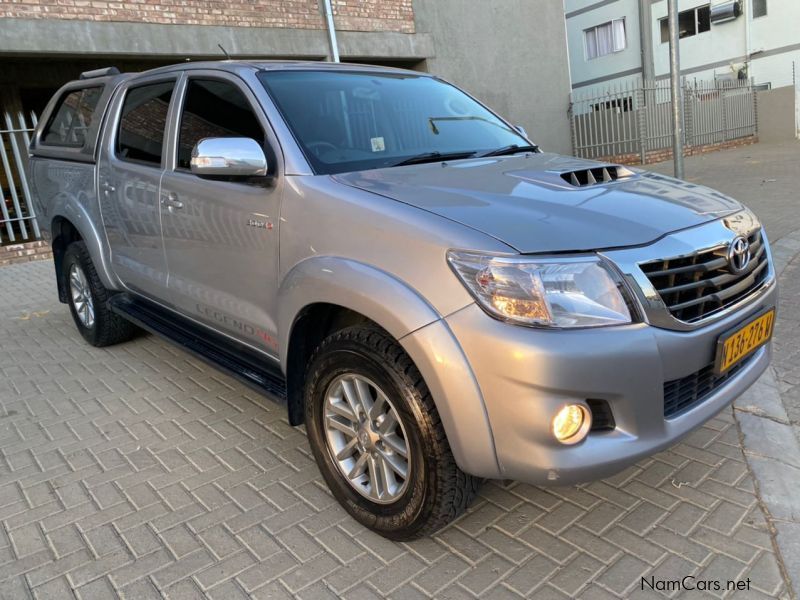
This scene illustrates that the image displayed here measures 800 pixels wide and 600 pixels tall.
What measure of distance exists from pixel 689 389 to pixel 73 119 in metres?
4.64

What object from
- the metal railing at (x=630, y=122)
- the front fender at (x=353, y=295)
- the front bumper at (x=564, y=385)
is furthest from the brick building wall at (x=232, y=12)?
the front bumper at (x=564, y=385)

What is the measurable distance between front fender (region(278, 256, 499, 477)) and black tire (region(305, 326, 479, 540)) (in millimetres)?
69

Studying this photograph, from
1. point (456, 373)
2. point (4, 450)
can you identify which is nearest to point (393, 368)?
point (456, 373)

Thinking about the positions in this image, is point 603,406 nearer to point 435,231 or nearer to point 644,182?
point 435,231

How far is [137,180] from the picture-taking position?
3.79m

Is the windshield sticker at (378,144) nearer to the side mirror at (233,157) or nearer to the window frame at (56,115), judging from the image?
the side mirror at (233,157)

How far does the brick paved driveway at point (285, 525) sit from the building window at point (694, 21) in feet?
84.7

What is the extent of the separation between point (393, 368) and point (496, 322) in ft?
1.38

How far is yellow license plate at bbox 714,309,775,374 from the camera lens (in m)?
2.28

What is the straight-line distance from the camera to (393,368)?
220 centimetres

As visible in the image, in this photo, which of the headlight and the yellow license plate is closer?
the headlight

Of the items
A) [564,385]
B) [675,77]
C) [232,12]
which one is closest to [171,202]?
[564,385]

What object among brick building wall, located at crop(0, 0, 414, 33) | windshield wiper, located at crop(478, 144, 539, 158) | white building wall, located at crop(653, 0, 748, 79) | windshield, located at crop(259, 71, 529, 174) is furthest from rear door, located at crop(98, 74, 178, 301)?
white building wall, located at crop(653, 0, 748, 79)

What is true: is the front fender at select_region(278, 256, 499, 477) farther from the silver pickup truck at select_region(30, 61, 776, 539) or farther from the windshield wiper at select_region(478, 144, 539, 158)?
the windshield wiper at select_region(478, 144, 539, 158)
